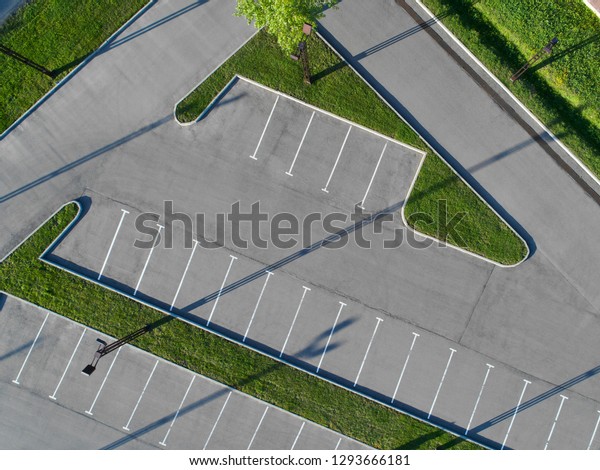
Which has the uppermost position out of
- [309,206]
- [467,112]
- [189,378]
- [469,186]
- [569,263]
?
[467,112]

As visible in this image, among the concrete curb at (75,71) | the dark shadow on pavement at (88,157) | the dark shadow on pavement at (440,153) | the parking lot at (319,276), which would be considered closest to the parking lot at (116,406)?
the parking lot at (319,276)

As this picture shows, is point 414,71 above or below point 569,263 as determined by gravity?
above

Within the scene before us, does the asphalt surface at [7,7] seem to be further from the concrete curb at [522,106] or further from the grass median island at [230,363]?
the concrete curb at [522,106]

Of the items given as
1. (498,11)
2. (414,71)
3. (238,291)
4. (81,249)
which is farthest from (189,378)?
(498,11)

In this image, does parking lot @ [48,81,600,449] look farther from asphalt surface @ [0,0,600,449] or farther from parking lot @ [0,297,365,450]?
parking lot @ [0,297,365,450]

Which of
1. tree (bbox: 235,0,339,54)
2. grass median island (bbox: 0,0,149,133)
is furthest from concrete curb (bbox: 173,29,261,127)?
grass median island (bbox: 0,0,149,133)

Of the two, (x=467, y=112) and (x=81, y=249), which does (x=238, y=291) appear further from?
(x=467, y=112)
